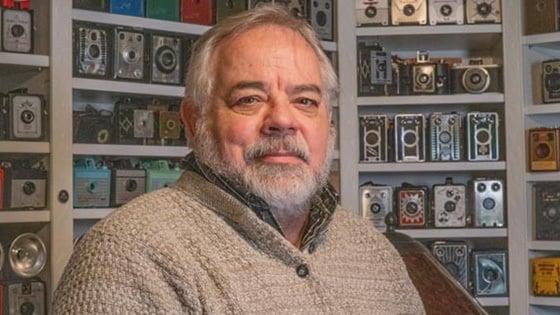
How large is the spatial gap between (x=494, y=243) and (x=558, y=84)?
2.20ft

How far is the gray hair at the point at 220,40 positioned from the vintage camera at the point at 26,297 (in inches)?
61.6

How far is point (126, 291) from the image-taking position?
3.88 ft

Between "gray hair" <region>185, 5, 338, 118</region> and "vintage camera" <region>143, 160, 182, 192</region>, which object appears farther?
"vintage camera" <region>143, 160, 182, 192</region>

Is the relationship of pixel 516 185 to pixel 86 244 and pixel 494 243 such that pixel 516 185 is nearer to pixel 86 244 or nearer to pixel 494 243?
pixel 494 243

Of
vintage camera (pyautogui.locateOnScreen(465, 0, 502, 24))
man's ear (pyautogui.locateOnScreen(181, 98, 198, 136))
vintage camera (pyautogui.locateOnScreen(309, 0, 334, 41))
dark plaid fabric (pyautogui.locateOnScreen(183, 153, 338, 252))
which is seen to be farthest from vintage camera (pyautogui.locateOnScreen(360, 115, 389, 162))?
man's ear (pyautogui.locateOnScreen(181, 98, 198, 136))

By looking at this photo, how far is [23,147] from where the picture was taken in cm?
279

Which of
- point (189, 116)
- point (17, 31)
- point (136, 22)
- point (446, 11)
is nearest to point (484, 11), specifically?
point (446, 11)

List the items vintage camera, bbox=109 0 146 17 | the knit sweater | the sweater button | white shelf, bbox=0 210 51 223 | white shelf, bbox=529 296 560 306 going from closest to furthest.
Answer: the knit sweater → the sweater button → white shelf, bbox=0 210 51 223 → vintage camera, bbox=109 0 146 17 → white shelf, bbox=529 296 560 306

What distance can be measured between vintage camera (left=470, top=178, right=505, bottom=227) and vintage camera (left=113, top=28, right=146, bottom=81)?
138 cm

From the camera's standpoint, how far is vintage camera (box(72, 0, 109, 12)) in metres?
2.92

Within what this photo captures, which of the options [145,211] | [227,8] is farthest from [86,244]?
[227,8]

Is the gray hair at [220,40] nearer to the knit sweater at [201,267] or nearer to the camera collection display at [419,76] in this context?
the knit sweater at [201,267]

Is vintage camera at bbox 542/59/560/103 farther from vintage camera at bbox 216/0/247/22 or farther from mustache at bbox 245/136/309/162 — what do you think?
mustache at bbox 245/136/309/162

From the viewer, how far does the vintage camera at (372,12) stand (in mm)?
3467
